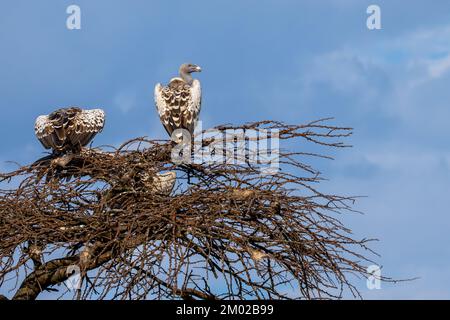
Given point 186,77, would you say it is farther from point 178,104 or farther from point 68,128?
point 68,128

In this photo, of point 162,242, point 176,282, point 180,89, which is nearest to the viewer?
point 176,282

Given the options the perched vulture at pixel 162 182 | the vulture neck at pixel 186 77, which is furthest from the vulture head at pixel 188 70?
the perched vulture at pixel 162 182

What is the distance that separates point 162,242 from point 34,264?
338 centimetres

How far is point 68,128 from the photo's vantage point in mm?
15789

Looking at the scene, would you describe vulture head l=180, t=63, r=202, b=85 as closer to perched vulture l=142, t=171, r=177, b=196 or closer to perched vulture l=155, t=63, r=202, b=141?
perched vulture l=155, t=63, r=202, b=141

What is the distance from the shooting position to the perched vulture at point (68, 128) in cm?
1552

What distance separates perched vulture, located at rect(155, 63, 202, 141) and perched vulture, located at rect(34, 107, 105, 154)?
4.79 ft

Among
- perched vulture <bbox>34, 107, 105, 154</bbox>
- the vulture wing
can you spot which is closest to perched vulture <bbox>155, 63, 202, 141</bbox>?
the vulture wing

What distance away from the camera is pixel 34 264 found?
41.7 feet

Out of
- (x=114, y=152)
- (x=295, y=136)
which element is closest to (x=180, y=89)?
(x=114, y=152)

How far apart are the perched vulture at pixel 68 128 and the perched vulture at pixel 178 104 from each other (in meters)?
1.46

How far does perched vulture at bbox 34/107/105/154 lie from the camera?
611 inches
